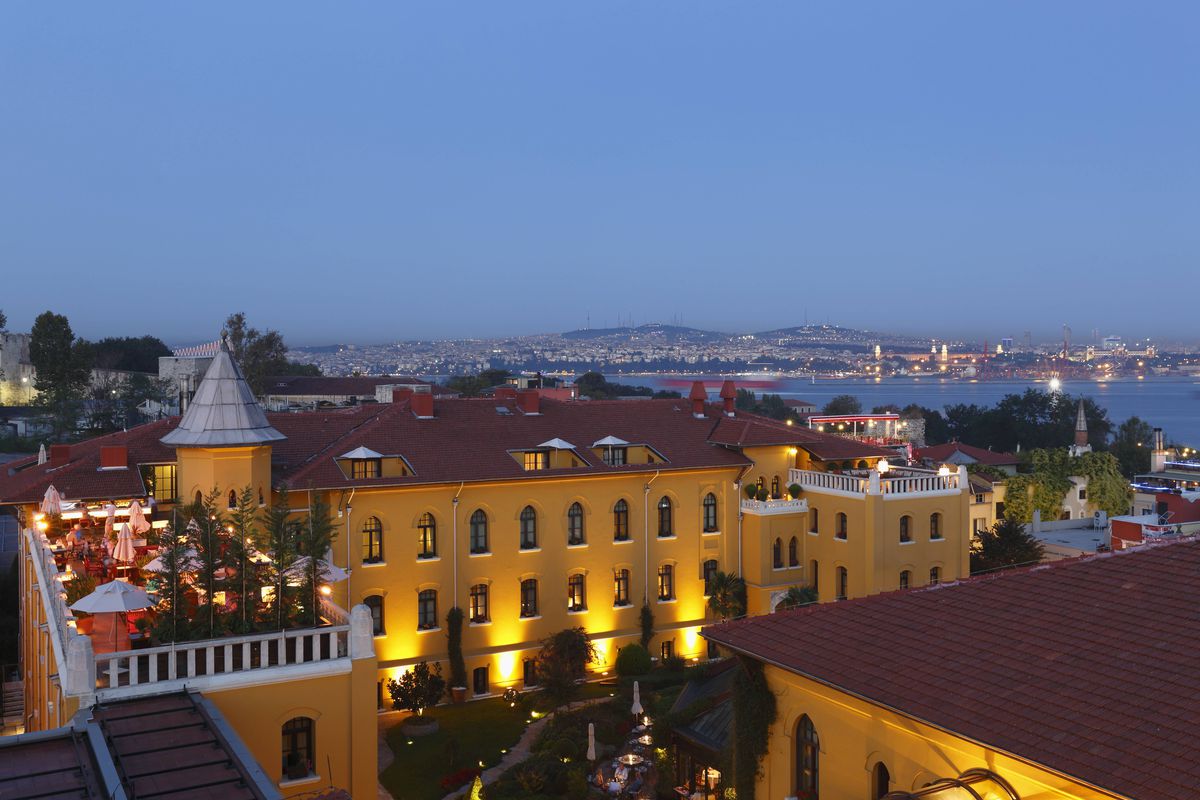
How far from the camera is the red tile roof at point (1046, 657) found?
978cm

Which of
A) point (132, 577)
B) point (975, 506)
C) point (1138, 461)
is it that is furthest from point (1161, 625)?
point (1138, 461)

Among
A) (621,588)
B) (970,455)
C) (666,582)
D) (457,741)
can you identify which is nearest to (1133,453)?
(970,455)

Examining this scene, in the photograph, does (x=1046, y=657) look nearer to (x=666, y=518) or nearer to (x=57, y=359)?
(x=666, y=518)

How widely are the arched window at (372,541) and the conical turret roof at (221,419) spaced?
199 inches

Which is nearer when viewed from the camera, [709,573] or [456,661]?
[456,661]

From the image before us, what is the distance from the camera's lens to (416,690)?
29141mm

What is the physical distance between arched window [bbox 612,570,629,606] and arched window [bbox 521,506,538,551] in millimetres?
3284

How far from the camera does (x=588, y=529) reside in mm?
→ 34125

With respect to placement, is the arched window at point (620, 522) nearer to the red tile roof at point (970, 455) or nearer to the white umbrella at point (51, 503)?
the white umbrella at point (51, 503)

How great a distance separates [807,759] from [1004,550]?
28.2 m

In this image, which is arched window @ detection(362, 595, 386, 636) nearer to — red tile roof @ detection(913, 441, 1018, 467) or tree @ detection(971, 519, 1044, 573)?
tree @ detection(971, 519, 1044, 573)

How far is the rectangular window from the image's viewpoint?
110 feet

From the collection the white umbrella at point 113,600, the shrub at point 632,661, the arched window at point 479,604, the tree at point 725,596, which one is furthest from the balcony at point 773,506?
the white umbrella at point 113,600

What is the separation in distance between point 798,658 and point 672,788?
37.5ft
